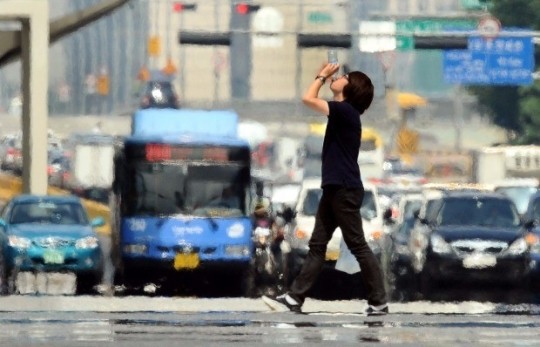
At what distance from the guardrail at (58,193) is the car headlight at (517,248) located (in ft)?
74.8

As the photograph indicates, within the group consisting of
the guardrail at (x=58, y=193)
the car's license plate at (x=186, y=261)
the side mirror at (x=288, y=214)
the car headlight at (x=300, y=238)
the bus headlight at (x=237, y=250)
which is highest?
the side mirror at (x=288, y=214)

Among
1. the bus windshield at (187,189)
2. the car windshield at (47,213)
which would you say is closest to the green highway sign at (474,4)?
the bus windshield at (187,189)

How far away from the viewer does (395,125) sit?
454ft

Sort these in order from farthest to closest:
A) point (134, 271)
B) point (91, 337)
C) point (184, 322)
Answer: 1. point (134, 271)
2. point (184, 322)
3. point (91, 337)

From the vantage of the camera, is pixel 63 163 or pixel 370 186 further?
pixel 63 163

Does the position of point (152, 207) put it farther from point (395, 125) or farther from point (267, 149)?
point (395, 125)

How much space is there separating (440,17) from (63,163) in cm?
2726

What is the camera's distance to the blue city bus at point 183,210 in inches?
1203

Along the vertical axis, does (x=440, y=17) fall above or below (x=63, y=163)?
above

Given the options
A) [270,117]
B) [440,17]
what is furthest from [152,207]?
[270,117]

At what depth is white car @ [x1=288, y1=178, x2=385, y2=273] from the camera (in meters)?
30.5

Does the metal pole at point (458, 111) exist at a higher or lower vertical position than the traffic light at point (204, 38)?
lower

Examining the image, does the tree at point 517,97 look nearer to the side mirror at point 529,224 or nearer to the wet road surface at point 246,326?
the side mirror at point 529,224

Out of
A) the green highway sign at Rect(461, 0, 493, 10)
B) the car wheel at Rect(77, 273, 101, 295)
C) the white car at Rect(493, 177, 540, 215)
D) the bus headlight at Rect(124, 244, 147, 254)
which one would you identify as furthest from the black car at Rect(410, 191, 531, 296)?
the green highway sign at Rect(461, 0, 493, 10)
